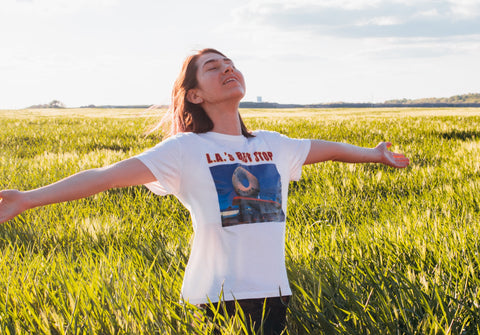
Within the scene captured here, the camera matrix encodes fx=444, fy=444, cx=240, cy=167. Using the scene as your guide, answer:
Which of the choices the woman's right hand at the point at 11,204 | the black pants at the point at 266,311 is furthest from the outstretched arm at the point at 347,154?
the woman's right hand at the point at 11,204

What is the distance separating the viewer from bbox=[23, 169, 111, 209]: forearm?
164 centimetres

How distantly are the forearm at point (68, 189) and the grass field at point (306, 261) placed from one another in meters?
0.45

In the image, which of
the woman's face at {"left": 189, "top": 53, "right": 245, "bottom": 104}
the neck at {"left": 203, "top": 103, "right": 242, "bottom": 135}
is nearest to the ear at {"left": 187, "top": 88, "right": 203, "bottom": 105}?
the woman's face at {"left": 189, "top": 53, "right": 245, "bottom": 104}

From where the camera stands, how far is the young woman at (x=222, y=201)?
1739 mm

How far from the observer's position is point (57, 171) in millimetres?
5105

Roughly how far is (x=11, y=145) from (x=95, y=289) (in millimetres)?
7982

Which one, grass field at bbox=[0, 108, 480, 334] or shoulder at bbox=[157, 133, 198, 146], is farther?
shoulder at bbox=[157, 133, 198, 146]

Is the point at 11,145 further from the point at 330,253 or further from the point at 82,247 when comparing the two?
the point at 330,253

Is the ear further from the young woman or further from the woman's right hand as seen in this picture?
the woman's right hand

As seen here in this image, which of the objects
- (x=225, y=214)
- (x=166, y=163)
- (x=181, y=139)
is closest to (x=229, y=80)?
(x=181, y=139)

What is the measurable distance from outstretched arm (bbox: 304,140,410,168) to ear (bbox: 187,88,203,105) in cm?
62

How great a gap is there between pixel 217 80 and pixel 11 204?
3.46ft

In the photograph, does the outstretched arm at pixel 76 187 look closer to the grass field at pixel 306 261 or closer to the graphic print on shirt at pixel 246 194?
the graphic print on shirt at pixel 246 194

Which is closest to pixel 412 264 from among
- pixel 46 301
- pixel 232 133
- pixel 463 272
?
pixel 463 272
